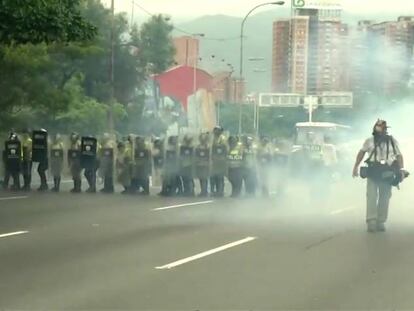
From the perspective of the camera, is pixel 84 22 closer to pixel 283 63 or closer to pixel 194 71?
pixel 283 63

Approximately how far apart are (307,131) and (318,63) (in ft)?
24.9

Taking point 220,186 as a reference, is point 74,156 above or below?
above

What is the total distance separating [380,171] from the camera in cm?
1534

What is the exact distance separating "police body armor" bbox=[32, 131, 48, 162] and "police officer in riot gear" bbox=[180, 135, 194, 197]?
357cm

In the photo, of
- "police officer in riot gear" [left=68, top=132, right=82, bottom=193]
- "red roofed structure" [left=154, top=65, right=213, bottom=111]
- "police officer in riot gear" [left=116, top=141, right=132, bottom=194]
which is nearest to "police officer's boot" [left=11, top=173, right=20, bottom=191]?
"police officer in riot gear" [left=68, top=132, right=82, bottom=193]

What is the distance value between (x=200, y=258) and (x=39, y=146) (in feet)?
44.9

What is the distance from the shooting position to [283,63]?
3841cm

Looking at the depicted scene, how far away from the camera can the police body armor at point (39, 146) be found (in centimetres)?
2520

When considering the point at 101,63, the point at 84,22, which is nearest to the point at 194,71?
the point at 101,63

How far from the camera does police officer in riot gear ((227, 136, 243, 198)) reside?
2436 cm

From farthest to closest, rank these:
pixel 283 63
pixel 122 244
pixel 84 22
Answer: pixel 283 63, pixel 84 22, pixel 122 244

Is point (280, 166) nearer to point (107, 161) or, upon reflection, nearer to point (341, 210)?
point (107, 161)

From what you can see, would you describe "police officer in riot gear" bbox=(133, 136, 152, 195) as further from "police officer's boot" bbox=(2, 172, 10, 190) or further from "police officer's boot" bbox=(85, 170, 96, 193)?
"police officer's boot" bbox=(2, 172, 10, 190)

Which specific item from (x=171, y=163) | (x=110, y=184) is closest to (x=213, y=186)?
(x=171, y=163)
